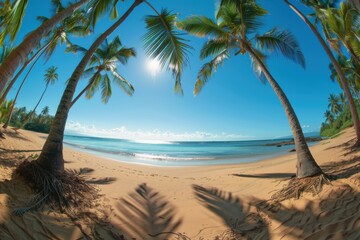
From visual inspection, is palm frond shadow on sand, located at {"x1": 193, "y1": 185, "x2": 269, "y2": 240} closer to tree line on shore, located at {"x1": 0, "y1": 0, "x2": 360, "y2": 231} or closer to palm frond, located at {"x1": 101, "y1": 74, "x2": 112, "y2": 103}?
tree line on shore, located at {"x1": 0, "y1": 0, "x2": 360, "y2": 231}

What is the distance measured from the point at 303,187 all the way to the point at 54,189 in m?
5.01

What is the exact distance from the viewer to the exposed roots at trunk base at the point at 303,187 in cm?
407

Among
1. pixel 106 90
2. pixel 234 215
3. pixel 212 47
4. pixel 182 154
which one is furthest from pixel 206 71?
pixel 182 154

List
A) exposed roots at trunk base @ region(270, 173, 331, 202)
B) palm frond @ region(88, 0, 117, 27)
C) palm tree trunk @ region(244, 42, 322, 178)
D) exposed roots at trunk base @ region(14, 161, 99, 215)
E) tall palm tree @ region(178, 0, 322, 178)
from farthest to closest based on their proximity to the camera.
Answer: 1. tall palm tree @ region(178, 0, 322, 178)
2. palm frond @ region(88, 0, 117, 27)
3. palm tree trunk @ region(244, 42, 322, 178)
4. exposed roots at trunk base @ region(270, 173, 331, 202)
5. exposed roots at trunk base @ region(14, 161, 99, 215)

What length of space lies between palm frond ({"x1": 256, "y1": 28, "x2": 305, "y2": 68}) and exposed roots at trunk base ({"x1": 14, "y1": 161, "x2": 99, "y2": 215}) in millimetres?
7821

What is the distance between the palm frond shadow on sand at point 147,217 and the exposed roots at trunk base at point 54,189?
0.75 metres

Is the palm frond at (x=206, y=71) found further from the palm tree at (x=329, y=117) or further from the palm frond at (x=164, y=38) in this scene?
the palm tree at (x=329, y=117)

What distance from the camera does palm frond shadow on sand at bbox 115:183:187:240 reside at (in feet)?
11.4

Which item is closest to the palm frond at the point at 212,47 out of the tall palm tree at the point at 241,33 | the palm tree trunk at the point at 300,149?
the tall palm tree at the point at 241,33

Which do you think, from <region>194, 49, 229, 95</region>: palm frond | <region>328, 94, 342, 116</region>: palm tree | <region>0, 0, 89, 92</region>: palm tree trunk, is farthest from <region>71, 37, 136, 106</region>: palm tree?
<region>328, 94, 342, 116</region>: palm tree

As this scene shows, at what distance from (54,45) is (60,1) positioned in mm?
4188

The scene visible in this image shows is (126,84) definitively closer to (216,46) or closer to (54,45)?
Result: (54,45)

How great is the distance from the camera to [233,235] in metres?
3.43

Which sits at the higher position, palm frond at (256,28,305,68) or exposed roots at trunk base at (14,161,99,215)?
palm frond at (256,28,305,68)
